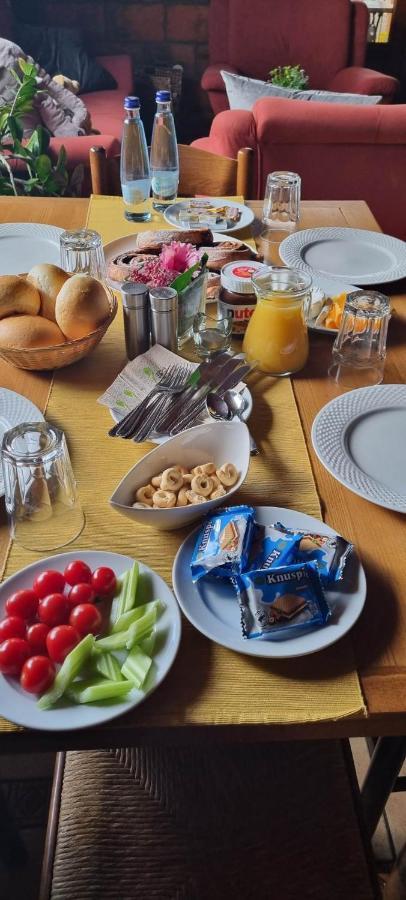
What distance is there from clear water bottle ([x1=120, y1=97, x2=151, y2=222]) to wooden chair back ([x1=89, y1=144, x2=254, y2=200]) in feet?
0.49

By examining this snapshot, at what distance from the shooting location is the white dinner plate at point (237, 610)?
22.9 inches

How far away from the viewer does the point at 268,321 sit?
0.93m

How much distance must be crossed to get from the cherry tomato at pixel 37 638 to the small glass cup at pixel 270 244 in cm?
87

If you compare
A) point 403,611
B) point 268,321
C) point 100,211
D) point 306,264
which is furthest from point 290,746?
point 100,211

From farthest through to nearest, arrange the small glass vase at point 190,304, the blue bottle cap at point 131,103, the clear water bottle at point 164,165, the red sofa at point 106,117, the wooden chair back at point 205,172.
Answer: the red sofa at point 106,117, the wooden chair back at point 205,172, the clear water bottle at point 164,165, the blue bottle cap at point 131,103, the small glass vase at point 190,304

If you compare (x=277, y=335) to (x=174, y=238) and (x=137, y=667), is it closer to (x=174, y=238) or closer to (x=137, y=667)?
(x=174, y=238)

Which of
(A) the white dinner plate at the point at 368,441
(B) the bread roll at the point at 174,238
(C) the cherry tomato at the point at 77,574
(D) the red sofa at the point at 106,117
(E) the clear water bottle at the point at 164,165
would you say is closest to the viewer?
(C) the cherry tomato at the point at 77,574

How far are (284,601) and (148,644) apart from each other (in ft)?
0.40

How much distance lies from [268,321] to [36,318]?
1.02 ft

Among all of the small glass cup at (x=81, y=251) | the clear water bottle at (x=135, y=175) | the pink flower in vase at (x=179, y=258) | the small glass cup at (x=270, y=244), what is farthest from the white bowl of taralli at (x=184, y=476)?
the clear water bottle at (x=135, y=175)

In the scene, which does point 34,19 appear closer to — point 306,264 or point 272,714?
point 306,264

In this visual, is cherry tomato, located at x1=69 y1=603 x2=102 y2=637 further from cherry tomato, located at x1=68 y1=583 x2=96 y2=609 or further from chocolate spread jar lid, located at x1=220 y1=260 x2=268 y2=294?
chocolate spread jar lid, located at x1=220 y1=260 x2=268 y2=294

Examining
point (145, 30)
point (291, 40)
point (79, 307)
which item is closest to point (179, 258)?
Result: point (79, 307)

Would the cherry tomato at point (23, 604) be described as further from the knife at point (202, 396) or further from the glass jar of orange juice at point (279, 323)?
the glass jar of orange juice at point (279, 323)
